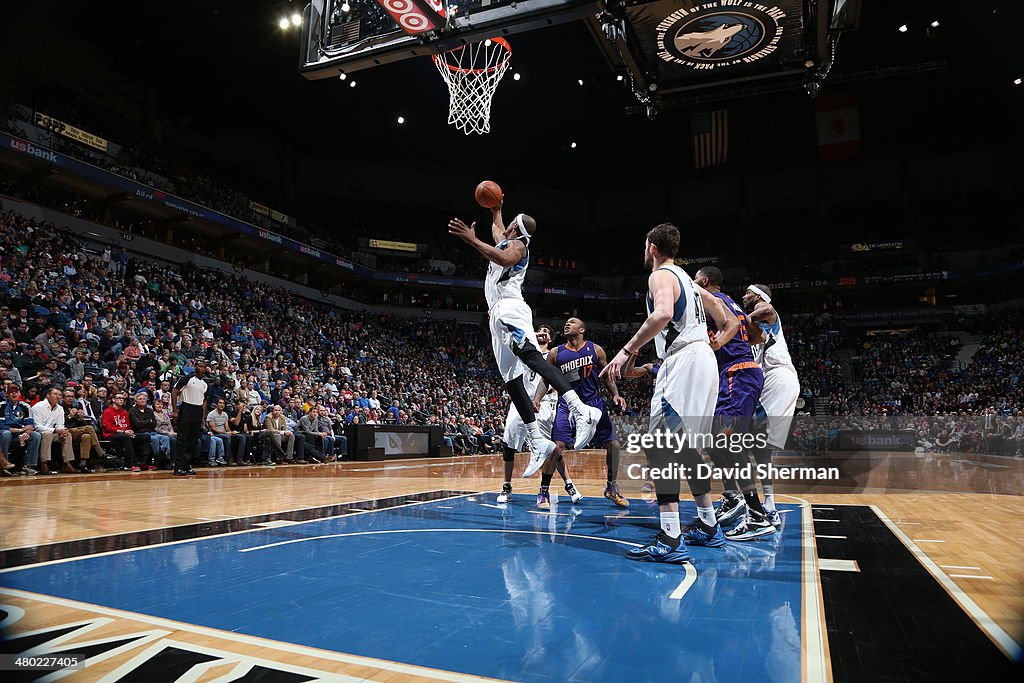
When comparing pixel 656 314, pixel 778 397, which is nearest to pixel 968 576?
pixel 656 314

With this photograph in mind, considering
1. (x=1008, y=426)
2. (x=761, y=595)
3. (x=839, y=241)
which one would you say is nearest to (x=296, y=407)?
(x=761, y=595)

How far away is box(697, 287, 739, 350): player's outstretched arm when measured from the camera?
4.52m

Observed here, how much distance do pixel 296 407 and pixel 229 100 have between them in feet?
47.5

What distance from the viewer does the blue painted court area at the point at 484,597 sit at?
2246 mm

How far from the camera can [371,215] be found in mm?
32188

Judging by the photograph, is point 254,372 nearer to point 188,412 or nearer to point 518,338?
point 188,412

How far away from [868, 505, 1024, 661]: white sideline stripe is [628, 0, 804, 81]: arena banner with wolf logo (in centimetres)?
621

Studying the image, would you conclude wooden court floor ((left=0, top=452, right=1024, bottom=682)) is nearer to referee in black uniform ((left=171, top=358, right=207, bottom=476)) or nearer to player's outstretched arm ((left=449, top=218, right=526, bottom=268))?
referee in black uniform ((left=171, top=358, right=207, bottom=476))

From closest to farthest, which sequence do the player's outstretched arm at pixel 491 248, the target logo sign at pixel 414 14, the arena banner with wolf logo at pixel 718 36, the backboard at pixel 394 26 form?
the player's outstretched arm at pixel 491 248
the backboard at pixel 394 26
the target logo sign at pixel 414 14
the arena banner with wolf logo at pixel 718 36

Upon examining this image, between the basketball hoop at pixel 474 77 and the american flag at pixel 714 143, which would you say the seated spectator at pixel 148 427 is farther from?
the american flag at pixel 714 143

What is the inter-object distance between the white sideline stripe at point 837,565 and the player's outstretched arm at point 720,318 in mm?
1532

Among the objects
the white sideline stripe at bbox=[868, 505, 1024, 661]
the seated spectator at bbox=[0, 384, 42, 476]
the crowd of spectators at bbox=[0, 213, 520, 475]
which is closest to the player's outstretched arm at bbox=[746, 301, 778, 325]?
the white sideline stripe at bbox=[868, 505, 1024, 661]

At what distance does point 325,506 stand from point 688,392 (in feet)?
12.8

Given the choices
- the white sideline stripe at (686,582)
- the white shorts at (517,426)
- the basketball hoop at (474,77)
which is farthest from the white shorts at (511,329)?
the basketball hoop at (474,77)
